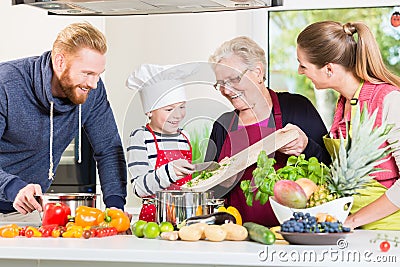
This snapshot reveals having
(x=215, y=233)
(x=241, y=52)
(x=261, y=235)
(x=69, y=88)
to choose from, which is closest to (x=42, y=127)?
(x=69, y=88)

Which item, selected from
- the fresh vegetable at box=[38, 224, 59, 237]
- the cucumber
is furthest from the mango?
the fresh vegetable at box=[38, 224, 59, 237]

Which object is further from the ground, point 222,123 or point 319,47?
point 319,47

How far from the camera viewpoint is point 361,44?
10.7ft

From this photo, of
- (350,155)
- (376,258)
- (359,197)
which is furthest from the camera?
(359,197)

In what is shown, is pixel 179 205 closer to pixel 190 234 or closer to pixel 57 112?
pixel 190 234

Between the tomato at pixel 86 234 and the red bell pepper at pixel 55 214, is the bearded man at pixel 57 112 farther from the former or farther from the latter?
the tomato at pixel 86 234

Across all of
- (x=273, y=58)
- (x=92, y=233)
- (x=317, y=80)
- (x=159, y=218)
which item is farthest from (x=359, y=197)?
(x=273, y=58)

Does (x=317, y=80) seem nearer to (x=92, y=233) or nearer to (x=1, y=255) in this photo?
(x=92, y=233)

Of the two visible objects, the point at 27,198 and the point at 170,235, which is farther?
the point at 27,198

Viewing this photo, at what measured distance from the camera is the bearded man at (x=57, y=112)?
10.5 ft

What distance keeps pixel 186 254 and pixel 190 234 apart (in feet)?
0.75

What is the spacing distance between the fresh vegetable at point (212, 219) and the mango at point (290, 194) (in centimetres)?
19

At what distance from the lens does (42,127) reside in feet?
10.9

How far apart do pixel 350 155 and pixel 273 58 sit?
1.99m
